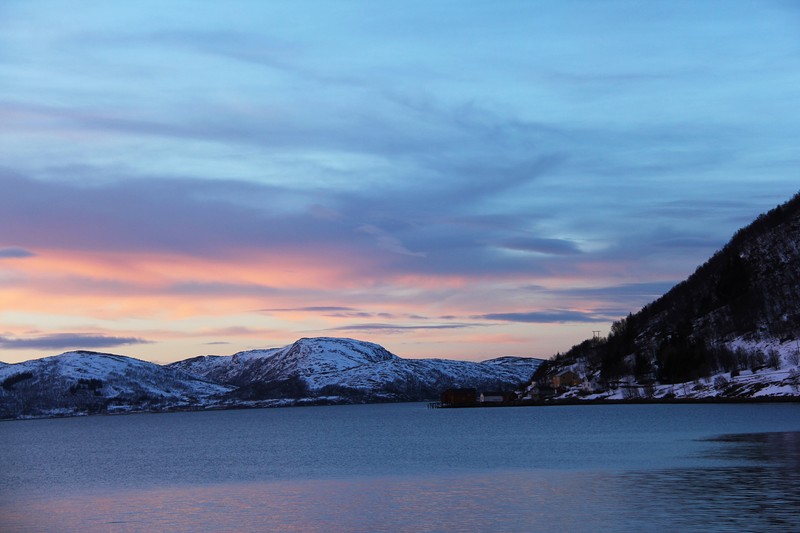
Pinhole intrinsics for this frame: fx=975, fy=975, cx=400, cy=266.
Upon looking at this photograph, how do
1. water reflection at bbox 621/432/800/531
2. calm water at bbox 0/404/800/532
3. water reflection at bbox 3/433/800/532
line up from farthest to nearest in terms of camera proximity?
1. calm water at bbox 0/404/800/532
2. water reflection at bbox 3/433/800/532
3. water reflection at bbox 621/432/800/531

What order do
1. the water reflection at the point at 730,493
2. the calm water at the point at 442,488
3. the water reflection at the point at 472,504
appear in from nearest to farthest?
the water reflection at the point at 730,493, the water reflection at the point at 472,504, the calm water at the point at 442,488

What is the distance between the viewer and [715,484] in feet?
223

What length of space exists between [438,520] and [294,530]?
8184 mm

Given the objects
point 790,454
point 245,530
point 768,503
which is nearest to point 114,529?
point 245,530

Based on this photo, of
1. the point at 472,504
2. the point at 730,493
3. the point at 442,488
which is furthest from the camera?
the point at 442,488

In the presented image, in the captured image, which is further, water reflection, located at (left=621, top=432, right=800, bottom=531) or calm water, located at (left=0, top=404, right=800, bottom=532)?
calm water, located at (left=0, top=404, right=800, bottom=532)

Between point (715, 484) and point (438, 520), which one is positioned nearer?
point (438, 520)

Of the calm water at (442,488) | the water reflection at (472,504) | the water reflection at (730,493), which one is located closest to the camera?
the water reflection at (730,493)

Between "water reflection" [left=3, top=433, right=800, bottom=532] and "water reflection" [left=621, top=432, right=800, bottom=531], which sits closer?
"water reflection" [left=621, top=432, right=800, bottom=531]

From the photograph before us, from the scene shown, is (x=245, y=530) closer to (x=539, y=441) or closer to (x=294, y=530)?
(x=294, y=530)

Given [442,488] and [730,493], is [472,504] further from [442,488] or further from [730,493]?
[730,493]

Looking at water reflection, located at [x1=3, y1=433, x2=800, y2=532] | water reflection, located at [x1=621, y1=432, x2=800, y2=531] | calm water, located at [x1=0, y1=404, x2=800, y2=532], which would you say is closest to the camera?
water reflection, located at [x1=621, y1=432, x2=800, y2=531]

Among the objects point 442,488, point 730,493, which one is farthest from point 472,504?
point 730,493

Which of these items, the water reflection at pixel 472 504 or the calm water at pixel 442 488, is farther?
the calm water at pixel 442 488
